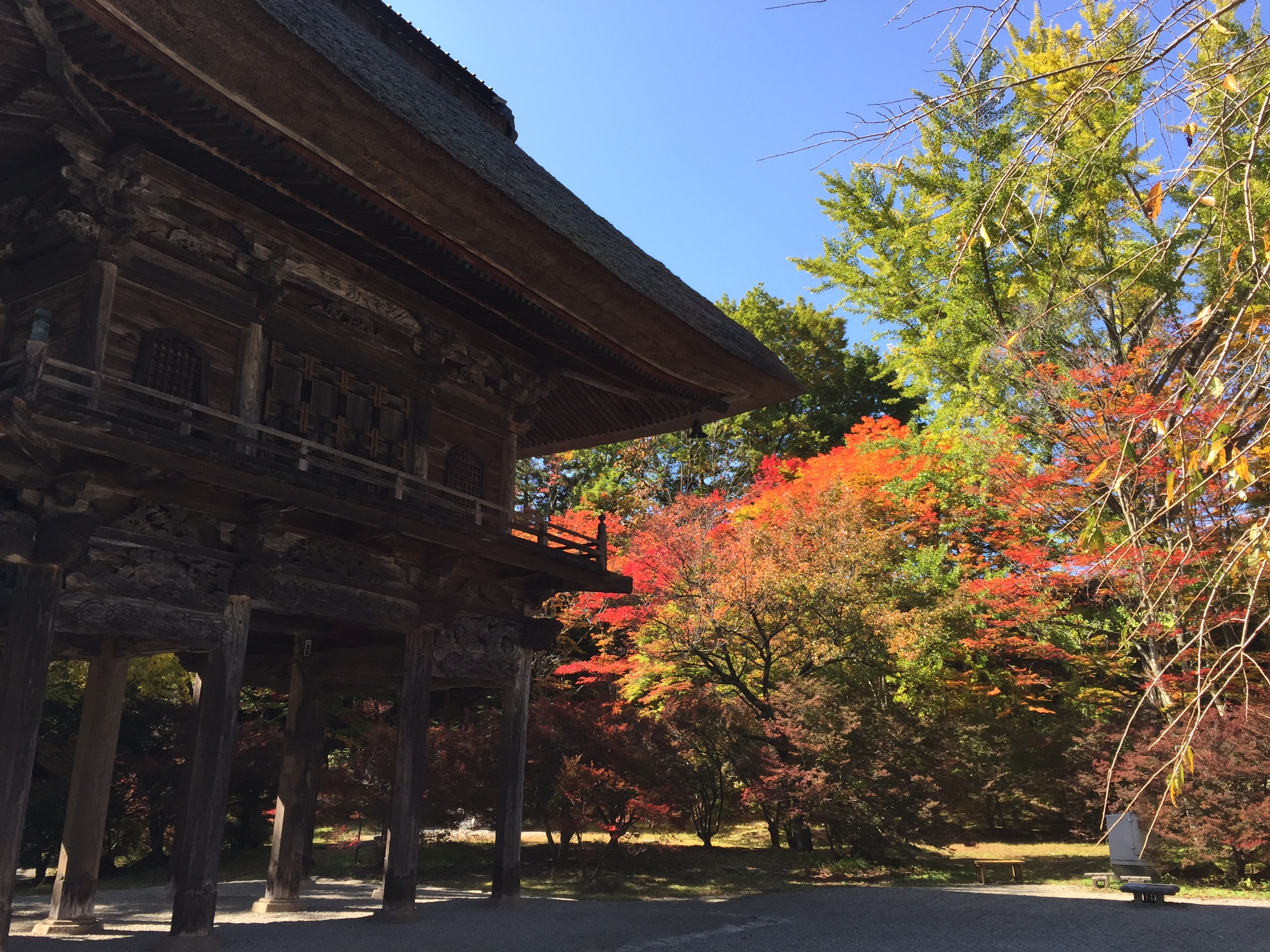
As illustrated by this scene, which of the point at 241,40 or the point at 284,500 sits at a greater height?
the point at 241,40

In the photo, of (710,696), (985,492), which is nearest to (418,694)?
(710,696)

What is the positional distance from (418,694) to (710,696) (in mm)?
7694

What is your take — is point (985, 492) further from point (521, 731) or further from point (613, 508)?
point (521, 731)

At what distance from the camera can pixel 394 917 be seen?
9.59 m

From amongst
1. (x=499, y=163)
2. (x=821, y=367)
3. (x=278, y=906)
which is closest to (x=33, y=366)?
(x=499, y=163)

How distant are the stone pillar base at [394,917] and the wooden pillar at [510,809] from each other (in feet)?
4.57

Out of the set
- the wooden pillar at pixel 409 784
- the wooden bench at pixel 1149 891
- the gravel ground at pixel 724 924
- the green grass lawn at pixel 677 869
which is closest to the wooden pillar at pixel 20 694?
the gravel ground at pixel 724 924

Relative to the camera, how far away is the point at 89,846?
9312 mm

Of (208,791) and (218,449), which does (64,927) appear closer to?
(208,791)

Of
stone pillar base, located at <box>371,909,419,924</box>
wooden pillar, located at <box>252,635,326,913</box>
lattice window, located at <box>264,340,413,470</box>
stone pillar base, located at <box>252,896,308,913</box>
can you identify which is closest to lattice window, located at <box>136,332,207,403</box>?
lattice window, located at <box>264,340,413,470</box>

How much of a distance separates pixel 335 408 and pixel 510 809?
17.1 feet

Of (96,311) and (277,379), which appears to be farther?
(277,379)

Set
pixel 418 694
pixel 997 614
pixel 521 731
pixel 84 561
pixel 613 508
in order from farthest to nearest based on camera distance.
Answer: pixel 613 508, pixel 997 614, pixel 521 731, pixel 418 694, pixel 84 561

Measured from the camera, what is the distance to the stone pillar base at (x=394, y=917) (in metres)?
9.58
